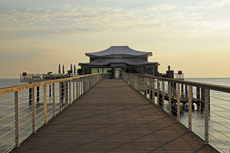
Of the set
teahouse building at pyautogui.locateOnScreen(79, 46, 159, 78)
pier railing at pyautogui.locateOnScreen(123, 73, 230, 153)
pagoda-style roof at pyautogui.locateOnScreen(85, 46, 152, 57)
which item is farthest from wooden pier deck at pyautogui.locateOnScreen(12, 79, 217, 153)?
pagoda-style roof at pyautogui.locateOnScreen(85, 46, 152, 57)

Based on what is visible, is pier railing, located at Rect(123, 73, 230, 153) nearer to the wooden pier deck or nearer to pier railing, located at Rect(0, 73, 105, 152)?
the wooden pier deck

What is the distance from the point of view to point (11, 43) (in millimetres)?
28969

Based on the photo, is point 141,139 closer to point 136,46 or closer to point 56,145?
point 56,145

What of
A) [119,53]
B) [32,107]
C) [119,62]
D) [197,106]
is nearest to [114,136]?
[32,107]

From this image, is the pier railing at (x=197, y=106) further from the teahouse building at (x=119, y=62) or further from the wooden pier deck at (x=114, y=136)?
the teahouse building at (x=119, y=62)

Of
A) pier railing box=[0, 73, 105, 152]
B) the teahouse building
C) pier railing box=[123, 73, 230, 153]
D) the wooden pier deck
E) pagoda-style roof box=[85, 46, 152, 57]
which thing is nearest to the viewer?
the wooden pier deck

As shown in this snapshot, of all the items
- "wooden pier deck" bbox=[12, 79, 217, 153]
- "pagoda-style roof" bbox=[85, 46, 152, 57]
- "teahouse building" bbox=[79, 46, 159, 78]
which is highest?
"pagoda-style roof" bbox=[85, 46, 152, 57]

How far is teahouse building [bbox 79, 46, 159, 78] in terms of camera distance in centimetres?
4994

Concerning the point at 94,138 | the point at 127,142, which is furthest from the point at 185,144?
the point at 94,138

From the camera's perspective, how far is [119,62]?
50562 mm

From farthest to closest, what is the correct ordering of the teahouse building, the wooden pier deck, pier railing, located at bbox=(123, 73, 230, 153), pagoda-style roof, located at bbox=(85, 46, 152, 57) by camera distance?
pagoda-style roof, located at bbox=(85, 46, 152, 57) < the teahouse building < pier railing, located at bbox=(123, 73, 230, 153) < the wooden pier deck

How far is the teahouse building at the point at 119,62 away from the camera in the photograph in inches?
1966

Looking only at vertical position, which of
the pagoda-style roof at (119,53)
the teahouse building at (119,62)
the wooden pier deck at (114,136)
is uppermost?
the pagoda-style roof at (119,53)

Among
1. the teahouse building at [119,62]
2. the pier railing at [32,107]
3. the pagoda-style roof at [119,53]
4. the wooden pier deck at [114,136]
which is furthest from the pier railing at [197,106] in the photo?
the pagoda-style roof at [119,53]
